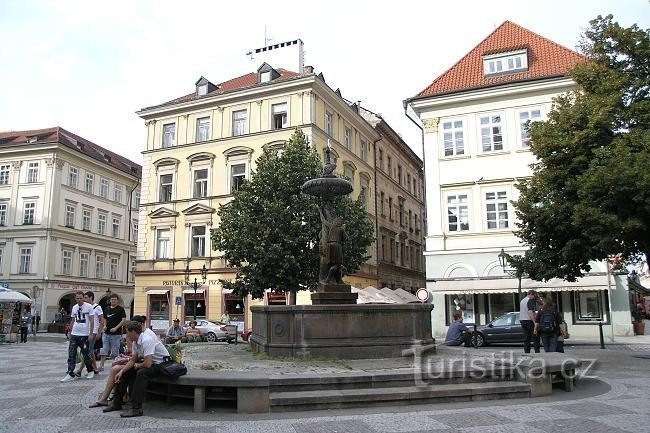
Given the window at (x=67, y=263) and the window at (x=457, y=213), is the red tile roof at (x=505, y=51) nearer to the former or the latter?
the window at (x=457, y=213)

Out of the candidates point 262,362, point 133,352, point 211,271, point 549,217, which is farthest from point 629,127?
point 211,271

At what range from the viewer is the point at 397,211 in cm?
4947

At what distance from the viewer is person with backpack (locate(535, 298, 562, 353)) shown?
1421 cm

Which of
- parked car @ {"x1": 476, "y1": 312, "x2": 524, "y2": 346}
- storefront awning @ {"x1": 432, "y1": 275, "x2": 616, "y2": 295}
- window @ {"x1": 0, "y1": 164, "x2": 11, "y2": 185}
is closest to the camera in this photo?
parked car @ {"x1": 476, "y1": 312, "x2": 524, "y2": 346}

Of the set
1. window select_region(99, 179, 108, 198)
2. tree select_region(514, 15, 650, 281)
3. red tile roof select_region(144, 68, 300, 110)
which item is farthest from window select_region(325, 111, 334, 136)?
window select_region(99, 179, 108, 198)

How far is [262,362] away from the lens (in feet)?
34.7

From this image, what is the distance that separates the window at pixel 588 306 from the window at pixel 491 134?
8279 mm

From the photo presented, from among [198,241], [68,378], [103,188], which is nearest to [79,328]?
[68,378]

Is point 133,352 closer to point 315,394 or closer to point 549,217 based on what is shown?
point 315,394

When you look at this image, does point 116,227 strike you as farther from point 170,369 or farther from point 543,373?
point 543,373

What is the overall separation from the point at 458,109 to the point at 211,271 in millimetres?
17876

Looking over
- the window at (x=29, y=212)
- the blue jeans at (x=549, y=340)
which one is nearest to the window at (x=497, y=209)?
the blue jeans at (x=549, y=340)

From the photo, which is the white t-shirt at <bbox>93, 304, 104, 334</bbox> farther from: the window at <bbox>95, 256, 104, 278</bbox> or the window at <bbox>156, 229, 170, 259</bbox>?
the window at <bbox>95, 256, 104, 278</bbox>

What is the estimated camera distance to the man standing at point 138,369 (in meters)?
7.78
